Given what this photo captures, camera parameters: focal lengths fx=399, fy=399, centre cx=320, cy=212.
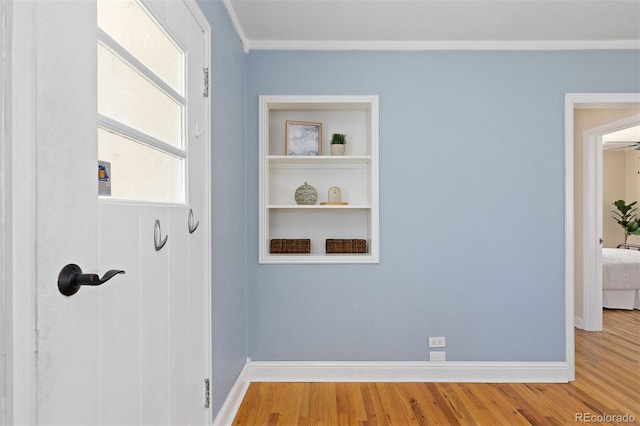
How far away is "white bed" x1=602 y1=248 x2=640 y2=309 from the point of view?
474 cm

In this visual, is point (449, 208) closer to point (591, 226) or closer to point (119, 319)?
point (591, 226)

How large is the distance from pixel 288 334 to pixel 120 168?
2.04m

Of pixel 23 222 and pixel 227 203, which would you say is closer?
pixel 23 222

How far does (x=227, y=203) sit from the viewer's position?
2359 mm

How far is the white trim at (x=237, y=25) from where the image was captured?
7.73 ft

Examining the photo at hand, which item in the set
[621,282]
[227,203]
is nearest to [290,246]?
[227,203]

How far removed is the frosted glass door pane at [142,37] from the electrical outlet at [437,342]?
7.68ft

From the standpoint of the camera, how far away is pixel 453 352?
2.89m

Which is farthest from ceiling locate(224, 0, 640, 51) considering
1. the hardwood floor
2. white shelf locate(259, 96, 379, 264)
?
the hardwood floor

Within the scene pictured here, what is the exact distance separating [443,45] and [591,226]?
261 cm

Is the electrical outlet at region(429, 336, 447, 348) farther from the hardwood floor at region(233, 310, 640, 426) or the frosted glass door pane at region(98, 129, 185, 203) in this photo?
the frosted glass door pane at region(98, 129, 185, 203)

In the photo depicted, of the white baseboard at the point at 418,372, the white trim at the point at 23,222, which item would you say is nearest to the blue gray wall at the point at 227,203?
the white baseboard at the point at 418,372

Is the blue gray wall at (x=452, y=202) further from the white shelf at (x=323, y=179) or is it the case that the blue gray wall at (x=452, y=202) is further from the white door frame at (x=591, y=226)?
the white door frame at (x=591, y=226)

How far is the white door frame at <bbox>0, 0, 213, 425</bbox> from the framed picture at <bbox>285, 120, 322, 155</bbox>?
225 centimetres
